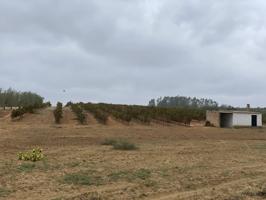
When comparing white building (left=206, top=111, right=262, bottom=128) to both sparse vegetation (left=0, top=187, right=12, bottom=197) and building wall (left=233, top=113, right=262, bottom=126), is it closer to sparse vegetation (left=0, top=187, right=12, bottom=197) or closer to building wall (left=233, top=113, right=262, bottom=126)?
building wall (left=233, top=113, right=262, bottom=126)

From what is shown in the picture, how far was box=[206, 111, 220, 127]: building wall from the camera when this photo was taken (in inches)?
2250

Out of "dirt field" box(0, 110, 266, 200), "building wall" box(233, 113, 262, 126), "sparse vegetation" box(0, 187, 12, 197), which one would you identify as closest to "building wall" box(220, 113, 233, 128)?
"building wall" box(233, 113, 262, 126)

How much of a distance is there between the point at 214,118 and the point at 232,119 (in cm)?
194

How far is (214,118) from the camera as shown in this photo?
57719 mm

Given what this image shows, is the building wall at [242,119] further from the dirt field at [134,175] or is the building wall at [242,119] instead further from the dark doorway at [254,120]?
the dirt field at [134,175]

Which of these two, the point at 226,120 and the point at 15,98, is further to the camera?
the point at 15,98

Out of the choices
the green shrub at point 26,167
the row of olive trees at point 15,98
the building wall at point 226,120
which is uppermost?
the row of olive trees at point 15,98

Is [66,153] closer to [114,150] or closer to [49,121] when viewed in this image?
[114,150]

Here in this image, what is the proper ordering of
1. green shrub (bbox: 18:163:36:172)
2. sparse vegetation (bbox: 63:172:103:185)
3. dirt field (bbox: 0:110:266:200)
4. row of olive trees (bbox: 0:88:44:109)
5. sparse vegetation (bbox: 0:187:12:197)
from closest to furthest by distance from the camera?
sparse vegetation (bbox: 0:187:12:197) < dirt field (bbox: 0:110:266:200) < sparse vegetation (bbox: 63:172:103:185) < green shrub (bbox: 18:163:36:172) < row of olive trees (bbox: 0:88:44:109)

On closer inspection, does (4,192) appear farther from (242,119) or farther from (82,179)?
(242,119)

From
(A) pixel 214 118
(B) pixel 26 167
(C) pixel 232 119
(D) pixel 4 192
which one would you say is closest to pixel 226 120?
(C) pixel 232 119

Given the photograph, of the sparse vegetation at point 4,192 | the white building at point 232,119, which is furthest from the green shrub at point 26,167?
the white building at point 232,119

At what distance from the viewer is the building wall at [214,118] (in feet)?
188

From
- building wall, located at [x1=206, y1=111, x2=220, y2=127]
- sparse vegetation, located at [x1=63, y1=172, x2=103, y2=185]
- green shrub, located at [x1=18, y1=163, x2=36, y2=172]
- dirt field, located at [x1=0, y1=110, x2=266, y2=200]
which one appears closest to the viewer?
dirt field, located at [x1=0, y1=110, x2=266, y2=200]
